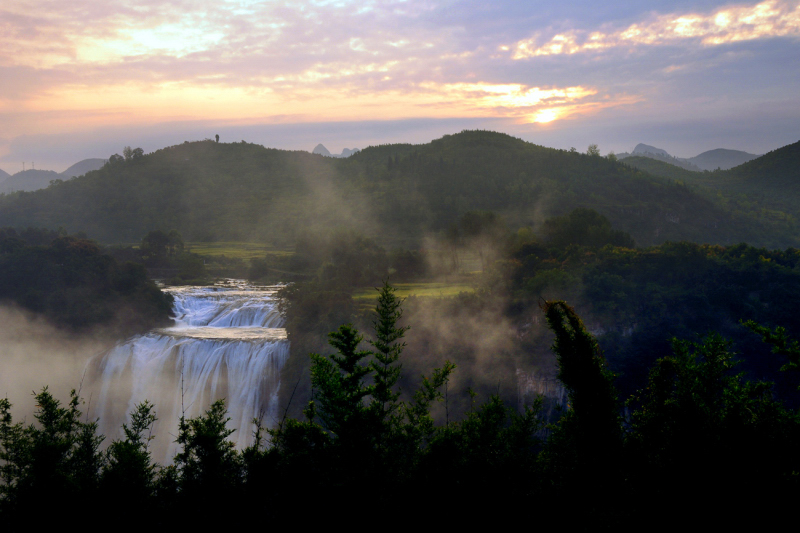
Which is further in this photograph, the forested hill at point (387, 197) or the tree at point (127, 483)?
the forested hill at point (387, 197)

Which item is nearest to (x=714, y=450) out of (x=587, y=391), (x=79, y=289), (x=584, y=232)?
(x=587, y=391)

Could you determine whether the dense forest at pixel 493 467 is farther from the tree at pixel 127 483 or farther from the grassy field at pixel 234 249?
the grassy field at pixel 234 249

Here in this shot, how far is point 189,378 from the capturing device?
148 feet

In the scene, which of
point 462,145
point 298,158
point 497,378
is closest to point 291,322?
point 497,378

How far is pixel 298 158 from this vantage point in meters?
197

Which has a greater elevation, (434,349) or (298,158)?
(298,158)

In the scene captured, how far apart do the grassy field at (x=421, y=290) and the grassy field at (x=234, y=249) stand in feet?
122

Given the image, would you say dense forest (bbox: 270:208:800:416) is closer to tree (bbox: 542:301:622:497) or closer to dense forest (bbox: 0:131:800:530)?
dense forest (bbox: 0:131:800:530)

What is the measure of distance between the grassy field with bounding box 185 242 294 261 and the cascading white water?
44.7 m

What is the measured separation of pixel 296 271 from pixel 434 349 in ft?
135

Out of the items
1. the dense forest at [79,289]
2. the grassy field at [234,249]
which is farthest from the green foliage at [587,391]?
the grassy field at [234,249]

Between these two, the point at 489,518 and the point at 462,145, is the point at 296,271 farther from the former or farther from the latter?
the point at 462,145

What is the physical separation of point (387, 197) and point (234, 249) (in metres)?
47.5

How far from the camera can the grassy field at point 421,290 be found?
2279 inches
